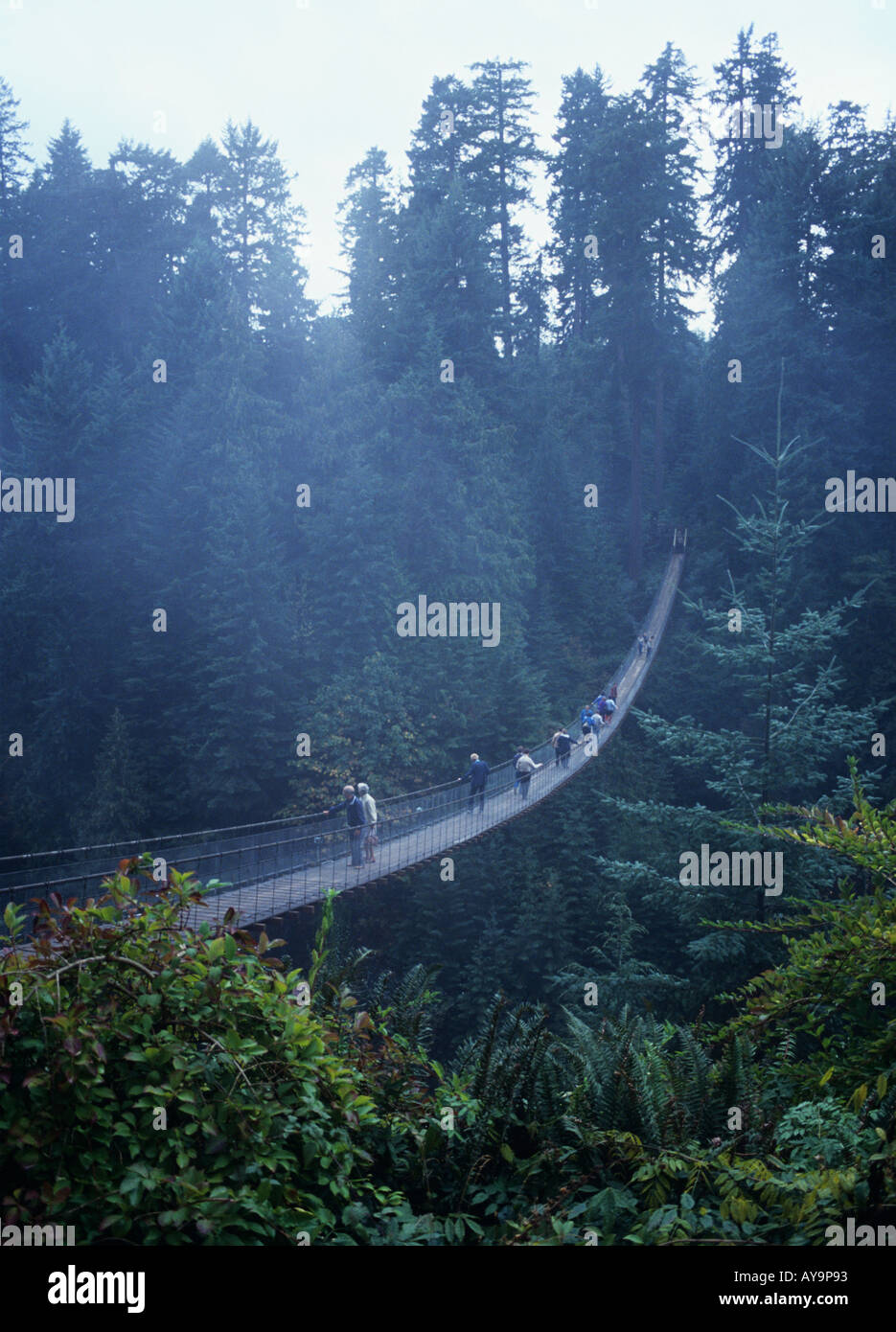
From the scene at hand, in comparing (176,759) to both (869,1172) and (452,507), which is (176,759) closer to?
(452,507)

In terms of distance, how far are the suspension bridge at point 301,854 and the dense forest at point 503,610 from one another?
0.97 meters

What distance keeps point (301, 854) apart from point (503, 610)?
17372 mm

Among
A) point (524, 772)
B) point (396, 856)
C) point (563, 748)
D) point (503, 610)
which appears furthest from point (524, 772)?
point (503, 610)

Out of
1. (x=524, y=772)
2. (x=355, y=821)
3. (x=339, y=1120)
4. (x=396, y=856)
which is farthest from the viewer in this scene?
(x=524, y=772)

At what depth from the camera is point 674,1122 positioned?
3.54m

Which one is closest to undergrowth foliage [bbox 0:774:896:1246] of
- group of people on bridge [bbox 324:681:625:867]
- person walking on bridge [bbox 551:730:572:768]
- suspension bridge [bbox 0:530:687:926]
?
suspension bridge [bbox 0:530:687:926]

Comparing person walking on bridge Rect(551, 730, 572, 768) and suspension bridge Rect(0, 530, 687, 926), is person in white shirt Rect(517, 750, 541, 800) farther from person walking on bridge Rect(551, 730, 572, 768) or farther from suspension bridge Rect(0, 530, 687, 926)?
person walking on bridge Rect(551, 730, 572, 768)

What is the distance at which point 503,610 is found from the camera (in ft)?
98.0

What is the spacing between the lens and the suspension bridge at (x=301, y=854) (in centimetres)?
1048

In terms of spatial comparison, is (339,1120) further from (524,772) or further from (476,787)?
(524,772)

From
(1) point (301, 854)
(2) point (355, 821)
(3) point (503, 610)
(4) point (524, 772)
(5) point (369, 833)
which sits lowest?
(1) point (301, 854)

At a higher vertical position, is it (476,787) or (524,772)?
(524,772)

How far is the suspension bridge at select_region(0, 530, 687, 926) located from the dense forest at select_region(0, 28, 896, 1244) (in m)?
0.97

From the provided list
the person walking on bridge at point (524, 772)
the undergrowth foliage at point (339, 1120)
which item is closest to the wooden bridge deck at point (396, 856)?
the person walking on bridge at point (524, 772)
